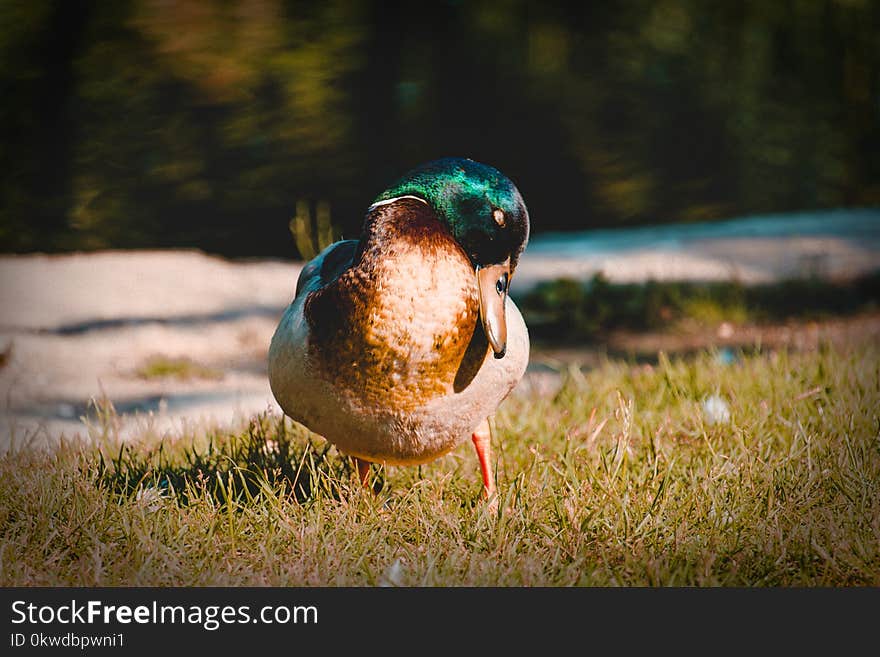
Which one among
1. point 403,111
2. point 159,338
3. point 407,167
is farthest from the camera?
point 403,111

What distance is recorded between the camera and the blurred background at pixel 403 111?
467cm

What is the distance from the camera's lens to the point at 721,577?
6.12 feet

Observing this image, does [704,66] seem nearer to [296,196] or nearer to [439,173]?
[296,196]

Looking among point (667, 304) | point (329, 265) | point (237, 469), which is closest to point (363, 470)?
point (237, 469)

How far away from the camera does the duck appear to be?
1.80 m

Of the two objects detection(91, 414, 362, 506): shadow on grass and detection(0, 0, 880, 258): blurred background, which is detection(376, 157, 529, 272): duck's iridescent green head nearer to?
detection(91, 414, 362, 506): shadow on grass

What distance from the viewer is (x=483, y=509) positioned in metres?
2.04

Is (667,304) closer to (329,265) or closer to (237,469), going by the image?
(329,265)

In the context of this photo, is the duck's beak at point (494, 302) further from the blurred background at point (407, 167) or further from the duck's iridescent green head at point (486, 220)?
the blurred background at point (407, 167)

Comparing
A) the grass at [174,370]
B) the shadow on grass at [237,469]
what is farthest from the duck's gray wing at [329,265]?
the grass at [174,370]

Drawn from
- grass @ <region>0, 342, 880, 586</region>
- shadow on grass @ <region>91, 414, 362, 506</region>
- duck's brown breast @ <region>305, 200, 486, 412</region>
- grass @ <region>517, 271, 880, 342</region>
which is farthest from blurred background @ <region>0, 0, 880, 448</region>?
duck's brown breast @ <region>305, 200, 486, 412</region>

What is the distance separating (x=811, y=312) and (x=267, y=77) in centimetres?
289

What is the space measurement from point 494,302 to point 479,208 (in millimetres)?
172

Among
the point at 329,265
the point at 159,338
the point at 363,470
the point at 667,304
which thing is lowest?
the point at 667,304
